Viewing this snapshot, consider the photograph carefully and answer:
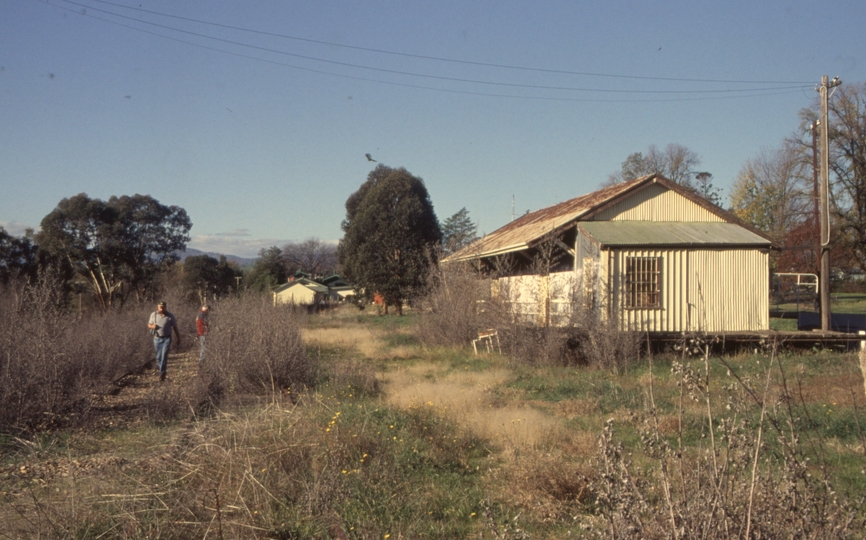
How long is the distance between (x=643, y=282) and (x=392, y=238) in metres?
23.9

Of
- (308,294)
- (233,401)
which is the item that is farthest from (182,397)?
(308,294)

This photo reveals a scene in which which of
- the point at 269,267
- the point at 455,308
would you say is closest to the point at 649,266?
the point at 455,308

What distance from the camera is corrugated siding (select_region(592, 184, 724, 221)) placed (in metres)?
17.7

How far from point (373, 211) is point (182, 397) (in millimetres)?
29996

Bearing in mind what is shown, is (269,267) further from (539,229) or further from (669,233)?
(669,233)

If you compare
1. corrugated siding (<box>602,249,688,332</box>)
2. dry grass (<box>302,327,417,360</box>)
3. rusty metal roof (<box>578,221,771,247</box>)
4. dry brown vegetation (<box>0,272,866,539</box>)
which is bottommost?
dry grass (<box>302,327,417,360</box>)

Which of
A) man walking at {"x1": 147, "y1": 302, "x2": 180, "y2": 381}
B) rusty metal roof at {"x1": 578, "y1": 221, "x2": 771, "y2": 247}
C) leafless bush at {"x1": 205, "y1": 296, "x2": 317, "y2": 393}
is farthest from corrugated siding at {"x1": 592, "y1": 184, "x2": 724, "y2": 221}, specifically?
man walking at {"x1": 147, "y1": 302, "x2": 180, "y2": 381}

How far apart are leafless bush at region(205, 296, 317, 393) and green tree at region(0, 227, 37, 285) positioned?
1682 cm

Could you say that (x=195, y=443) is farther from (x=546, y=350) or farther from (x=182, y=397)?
(x=546, y=350)

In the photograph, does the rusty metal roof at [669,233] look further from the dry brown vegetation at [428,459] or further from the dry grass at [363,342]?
the dry grass at [363,342]

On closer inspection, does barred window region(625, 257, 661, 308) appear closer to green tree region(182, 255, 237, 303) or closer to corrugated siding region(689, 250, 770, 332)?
corrugated siding region(689, 250, 770, 332)

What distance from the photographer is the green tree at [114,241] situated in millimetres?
32250

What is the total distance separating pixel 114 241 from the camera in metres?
34.0

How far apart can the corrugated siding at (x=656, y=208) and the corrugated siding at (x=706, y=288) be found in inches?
78.7
